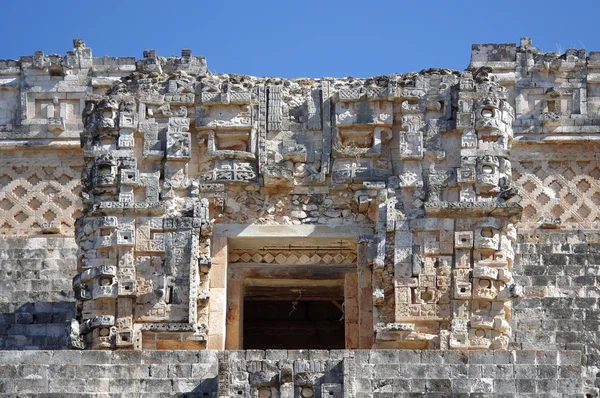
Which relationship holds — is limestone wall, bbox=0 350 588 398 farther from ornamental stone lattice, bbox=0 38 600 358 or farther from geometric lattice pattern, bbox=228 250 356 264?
geometric lattice pattern, bbox=228 250 356 264

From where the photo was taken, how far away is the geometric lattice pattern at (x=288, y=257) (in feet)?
85.3

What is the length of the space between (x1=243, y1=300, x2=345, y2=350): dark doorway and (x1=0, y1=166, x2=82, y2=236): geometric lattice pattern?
3596mm

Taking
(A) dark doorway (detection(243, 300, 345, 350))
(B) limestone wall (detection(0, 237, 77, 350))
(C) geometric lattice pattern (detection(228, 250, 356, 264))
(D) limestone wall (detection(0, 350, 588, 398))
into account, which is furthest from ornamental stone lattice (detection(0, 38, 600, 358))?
(A) dark doorway (detection(243, 300, 345, 350))

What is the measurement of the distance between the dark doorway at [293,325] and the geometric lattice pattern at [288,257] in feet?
12.1

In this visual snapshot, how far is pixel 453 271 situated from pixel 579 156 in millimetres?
5223

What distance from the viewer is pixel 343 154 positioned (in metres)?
25.5

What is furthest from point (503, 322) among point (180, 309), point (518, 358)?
point (180, 309)

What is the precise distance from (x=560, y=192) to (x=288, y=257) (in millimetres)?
5185

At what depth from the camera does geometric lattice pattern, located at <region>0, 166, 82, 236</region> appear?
2888 cm

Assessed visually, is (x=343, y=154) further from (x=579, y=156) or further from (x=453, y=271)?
(x=579, y=156)

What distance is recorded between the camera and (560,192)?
28.5 metres

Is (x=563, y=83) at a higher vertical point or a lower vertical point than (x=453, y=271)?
higher

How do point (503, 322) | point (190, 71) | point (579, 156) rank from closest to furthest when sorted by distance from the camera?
point (503, 322) < point (190, 71) < point (579, 156)

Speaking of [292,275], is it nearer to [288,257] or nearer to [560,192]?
[288,257]
